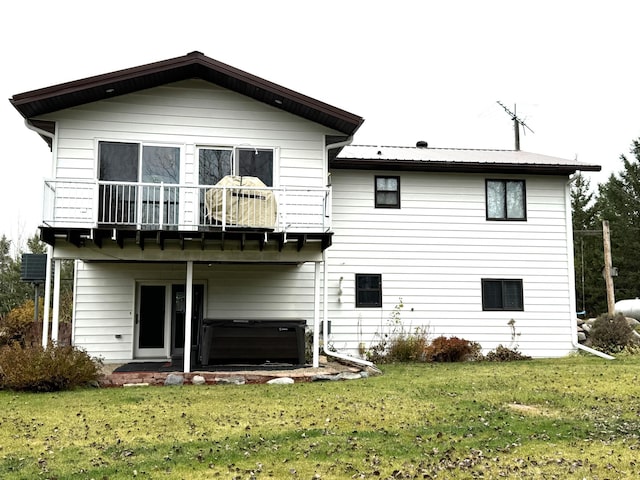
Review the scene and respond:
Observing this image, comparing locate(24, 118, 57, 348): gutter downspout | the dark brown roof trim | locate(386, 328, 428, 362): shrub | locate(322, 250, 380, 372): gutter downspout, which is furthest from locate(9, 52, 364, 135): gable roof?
locate(386, 328, 428, 362): shrub

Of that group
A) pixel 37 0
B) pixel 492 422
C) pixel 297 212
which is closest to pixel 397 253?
pixel 297 212

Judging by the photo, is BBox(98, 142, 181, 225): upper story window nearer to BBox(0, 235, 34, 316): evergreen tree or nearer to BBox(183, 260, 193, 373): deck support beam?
BBox(183, 260, 193, 373): deck support beam

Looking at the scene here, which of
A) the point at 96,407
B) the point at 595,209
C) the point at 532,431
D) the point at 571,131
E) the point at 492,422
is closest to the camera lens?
the point at 532,431

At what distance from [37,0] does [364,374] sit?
12.4 m

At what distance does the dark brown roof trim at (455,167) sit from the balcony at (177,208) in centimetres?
263

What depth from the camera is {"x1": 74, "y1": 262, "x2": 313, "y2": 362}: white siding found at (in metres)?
13.8

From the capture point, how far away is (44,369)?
33.4 feet

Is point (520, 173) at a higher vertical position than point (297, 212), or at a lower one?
higher

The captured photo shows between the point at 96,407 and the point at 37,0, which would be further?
the point at 37,0

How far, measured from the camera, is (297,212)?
13523 mm

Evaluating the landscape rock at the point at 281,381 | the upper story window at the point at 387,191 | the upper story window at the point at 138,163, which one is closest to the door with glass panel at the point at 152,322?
the upper story window at the point at 138,163

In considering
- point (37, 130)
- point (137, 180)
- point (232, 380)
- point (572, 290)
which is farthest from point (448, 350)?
point (37, 130)

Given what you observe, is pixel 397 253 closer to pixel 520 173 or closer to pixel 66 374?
pixel 520 173

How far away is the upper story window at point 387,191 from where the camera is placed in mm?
16031
